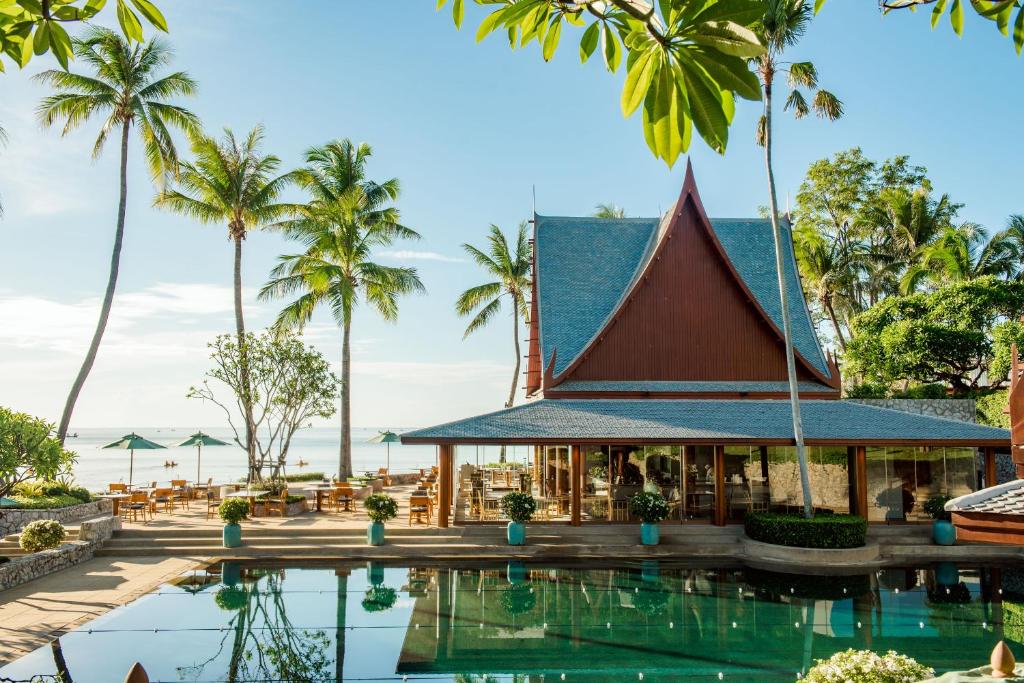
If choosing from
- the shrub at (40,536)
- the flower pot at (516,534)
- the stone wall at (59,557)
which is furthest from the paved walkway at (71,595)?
the flower pot at (516,534)

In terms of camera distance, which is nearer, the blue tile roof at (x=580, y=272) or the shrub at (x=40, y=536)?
the shrub at (x=40, y=536)

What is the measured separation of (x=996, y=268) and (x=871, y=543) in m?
21.1

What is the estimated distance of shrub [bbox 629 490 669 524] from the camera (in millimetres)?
18484

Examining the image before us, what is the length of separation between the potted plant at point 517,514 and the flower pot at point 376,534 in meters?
2.98

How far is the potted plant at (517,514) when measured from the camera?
717 inches

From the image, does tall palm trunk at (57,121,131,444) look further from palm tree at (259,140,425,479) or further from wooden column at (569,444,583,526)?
wooden column at (569,444,583,526)

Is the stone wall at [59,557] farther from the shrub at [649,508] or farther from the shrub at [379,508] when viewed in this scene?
the shrub at [649,508]

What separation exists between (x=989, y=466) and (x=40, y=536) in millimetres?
21866

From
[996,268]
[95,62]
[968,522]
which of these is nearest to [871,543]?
[968,522]

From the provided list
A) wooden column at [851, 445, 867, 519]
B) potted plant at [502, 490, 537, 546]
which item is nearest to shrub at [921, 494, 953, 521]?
wooden column at [851, 445, 867, 519]

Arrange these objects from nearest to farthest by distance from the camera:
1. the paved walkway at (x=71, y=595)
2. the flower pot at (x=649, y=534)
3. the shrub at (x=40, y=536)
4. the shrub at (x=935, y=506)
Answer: the paved walkway at (x=71, y=595)
the shrub at (x=40, y=536)
the flower pot at (x=649, y=534)
the shrub at (x=935, y=506)

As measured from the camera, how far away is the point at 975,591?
1443 centimetres

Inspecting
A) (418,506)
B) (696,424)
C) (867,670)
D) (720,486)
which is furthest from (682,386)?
(867,670)

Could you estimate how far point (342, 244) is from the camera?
94.2 feet
